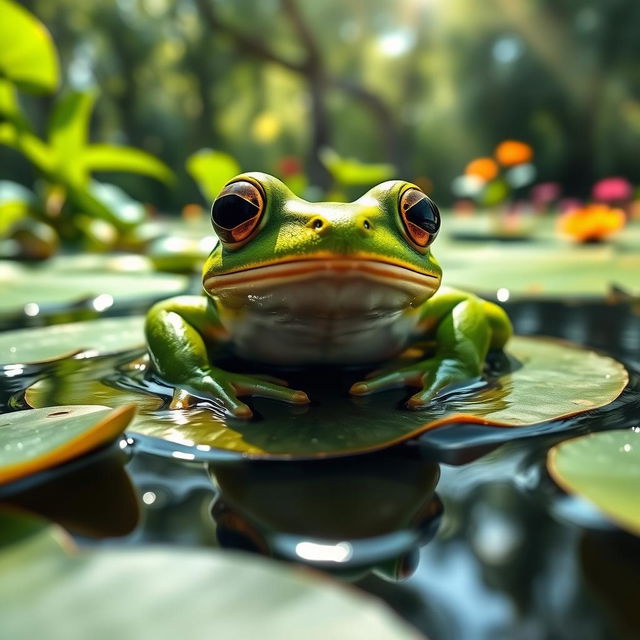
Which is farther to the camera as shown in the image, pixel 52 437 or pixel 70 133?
pixel 70 133

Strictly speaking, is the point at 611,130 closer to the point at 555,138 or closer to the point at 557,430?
the point at 555,138

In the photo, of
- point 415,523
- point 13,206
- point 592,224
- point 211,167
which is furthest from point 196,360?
point 592,224

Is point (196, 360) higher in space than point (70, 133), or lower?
lower

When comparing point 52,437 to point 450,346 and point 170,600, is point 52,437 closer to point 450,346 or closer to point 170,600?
point 170,600

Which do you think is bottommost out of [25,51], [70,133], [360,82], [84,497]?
[84,497]

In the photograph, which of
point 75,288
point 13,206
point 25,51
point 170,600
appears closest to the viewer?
point 170,600

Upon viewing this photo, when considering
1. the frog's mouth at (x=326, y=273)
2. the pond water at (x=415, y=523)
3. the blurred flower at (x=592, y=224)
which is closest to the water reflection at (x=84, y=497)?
the pond water at (x=415, y=523)

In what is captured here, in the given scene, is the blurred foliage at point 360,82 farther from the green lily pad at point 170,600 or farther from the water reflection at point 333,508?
the green lily pad at point 170,600
